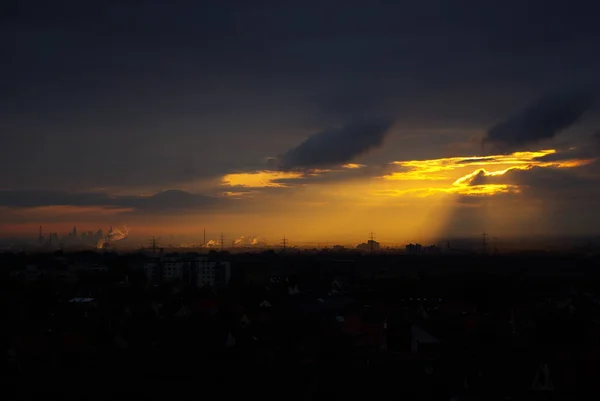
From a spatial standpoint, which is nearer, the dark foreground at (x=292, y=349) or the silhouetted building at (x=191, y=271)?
the dark foreground at (x=292, y=349)

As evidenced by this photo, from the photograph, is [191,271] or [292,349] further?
[191,271]

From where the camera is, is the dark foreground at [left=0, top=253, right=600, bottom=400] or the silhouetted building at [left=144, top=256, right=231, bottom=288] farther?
the silhouetted building at [left=144, top=256, right=231, bottom=288]

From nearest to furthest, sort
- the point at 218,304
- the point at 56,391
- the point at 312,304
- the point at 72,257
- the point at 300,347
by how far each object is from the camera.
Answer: the point at 56,391 → the point at 300,347 → the point at 218,304 → the point at 312,304 → the point at 72,257

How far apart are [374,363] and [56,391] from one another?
8.27m

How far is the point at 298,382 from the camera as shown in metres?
17.2

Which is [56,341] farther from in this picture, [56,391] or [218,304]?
[218,304]

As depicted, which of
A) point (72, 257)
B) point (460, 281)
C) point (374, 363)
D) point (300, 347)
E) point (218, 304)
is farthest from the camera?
point (72, 257)

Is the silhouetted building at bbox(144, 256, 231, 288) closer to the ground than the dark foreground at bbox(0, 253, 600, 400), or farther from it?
farther from it

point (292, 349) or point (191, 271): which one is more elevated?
point (191, 271)

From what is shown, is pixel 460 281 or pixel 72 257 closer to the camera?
pixel 460 281

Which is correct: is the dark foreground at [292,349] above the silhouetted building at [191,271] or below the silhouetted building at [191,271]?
below

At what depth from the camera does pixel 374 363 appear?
63.0 feet

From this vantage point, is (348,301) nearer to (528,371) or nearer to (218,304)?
(218,304)

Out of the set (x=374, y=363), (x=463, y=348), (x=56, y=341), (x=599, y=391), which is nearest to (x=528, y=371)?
(x=599, y=391)
